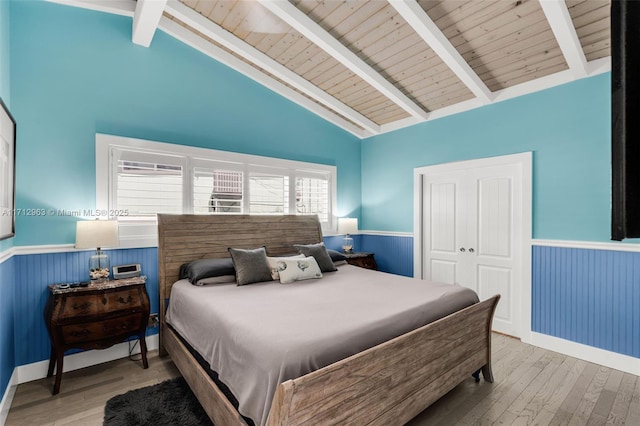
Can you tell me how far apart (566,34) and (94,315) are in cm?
459

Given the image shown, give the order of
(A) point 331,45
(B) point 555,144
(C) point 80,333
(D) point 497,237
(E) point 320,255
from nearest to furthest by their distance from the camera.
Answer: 1. (C) point 80,333
2. (A) point 331,45
3. (B) point 555,144
4. (E) point 320,255
5. (D) point 497,237

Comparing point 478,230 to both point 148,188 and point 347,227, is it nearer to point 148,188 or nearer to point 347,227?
point 347,227

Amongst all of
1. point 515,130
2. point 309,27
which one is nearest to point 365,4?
point 309,27

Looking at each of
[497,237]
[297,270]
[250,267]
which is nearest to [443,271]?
Result: [497,237]

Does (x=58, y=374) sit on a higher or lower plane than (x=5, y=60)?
lower

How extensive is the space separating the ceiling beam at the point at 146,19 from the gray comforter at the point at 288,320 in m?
2.48

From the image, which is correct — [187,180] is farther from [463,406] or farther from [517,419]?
[517,419]

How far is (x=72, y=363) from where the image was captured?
2.89m

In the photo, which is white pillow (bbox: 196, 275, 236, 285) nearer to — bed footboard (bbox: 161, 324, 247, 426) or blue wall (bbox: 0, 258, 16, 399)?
bed footboard (bbox: 161, 324, 247, 426)

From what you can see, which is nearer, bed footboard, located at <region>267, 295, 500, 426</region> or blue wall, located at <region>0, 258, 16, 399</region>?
bed footboard, located at <region>267, 295, 500, 426</region>

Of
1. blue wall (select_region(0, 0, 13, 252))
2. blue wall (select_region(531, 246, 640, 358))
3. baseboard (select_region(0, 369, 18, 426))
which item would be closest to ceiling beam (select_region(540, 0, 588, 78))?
blue wall (select_region(531, 246, 640, 358))

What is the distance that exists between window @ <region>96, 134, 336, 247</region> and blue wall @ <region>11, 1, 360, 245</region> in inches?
5.0

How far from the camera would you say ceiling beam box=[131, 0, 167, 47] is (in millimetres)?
2838

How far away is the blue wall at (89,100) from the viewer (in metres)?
2.76
